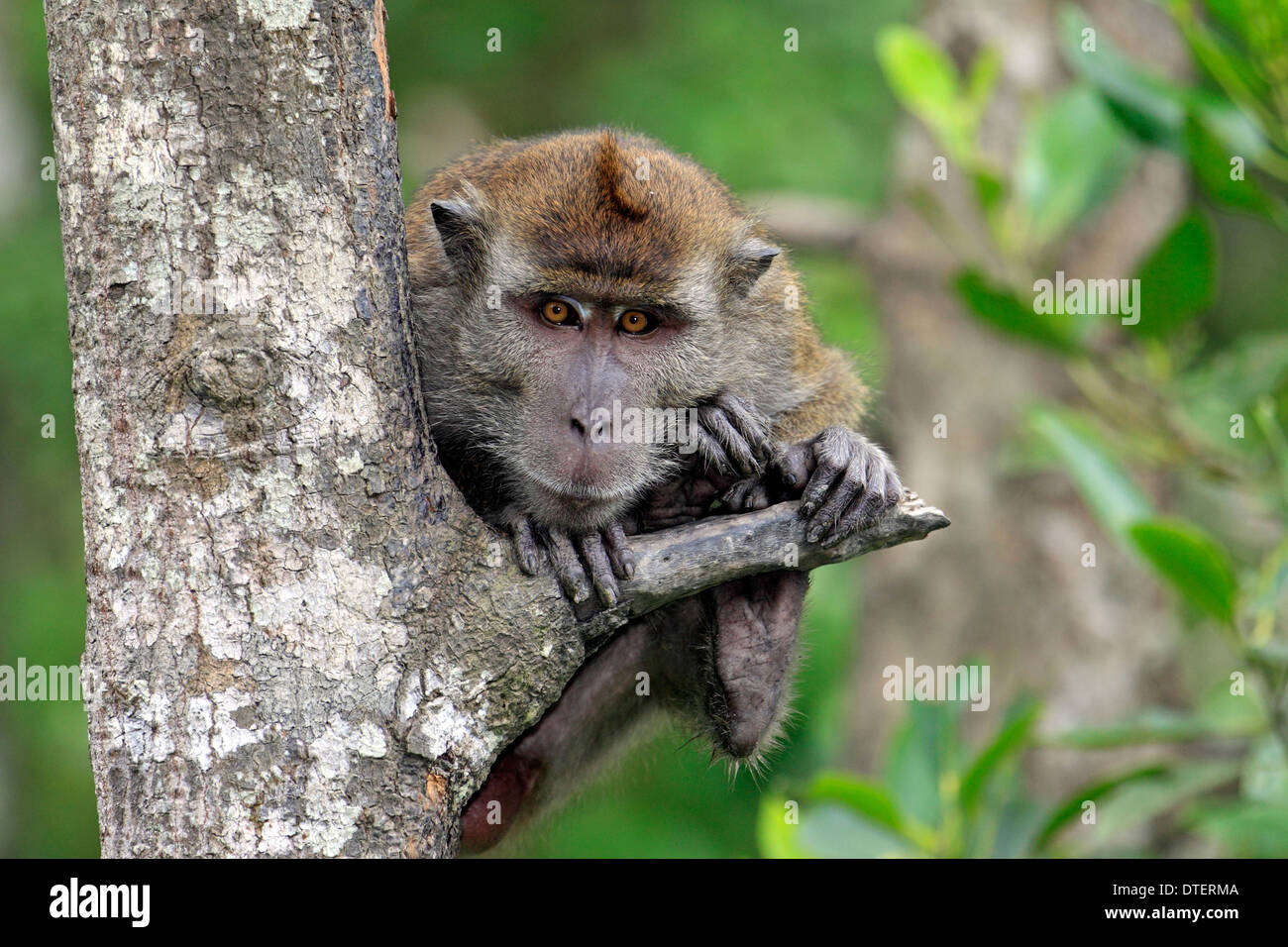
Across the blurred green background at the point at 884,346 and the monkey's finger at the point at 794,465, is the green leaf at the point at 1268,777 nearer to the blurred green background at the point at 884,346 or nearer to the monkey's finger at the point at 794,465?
the blurred green background at the point at 884,346

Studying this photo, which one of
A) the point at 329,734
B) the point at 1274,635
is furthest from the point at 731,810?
the point at 329,734

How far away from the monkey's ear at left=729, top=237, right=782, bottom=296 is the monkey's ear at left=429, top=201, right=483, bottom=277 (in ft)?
2.92

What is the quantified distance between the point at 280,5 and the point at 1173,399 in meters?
4.03

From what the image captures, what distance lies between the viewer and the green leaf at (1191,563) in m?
4.29

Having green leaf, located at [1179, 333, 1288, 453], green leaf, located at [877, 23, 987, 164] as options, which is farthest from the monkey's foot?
green leaf, located at [877, 23, 987, 164]

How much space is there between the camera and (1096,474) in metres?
4.87

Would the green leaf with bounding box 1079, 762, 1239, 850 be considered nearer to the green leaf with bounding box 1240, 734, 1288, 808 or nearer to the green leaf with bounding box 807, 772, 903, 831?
the green leaf with bounding box 1240, 734, 1288, 808


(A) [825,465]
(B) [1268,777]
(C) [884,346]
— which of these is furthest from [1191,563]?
(C) [884,346]

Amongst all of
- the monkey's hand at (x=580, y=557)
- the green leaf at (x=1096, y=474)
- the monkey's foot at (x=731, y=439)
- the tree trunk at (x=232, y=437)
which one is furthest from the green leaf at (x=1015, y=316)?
the tree trunk at (x=232, y=437)

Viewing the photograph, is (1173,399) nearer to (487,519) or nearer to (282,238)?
(487,519)

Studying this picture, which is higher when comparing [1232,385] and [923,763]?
[1232,385]

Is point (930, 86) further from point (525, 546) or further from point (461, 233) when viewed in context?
point (525, 546)

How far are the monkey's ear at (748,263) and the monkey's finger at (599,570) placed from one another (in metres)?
1.38

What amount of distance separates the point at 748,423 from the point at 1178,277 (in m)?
2.19
